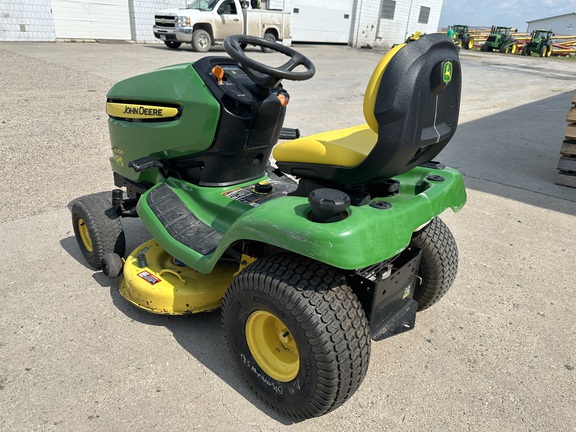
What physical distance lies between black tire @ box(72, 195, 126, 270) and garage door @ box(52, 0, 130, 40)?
16.4 meters

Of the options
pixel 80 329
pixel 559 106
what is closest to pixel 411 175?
pixel 80 329

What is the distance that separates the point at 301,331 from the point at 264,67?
127 cm

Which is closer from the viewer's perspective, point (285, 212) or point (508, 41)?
point (285, 212)

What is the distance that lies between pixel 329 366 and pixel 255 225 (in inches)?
24.4

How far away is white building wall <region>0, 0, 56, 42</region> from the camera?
50.4 ft

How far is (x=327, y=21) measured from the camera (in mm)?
23156

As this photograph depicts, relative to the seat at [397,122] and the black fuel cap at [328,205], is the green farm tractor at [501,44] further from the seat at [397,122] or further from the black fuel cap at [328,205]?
the black fuel cap at [328,205]

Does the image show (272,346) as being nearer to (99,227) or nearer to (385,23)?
(99,227)

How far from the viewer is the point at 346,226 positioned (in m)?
1.71

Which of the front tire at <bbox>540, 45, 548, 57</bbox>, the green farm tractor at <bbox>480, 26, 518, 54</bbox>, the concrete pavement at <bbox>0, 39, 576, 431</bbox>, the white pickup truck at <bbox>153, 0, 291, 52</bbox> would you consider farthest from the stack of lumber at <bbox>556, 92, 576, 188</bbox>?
the front tire at <bbox>540, 45, 548, 57</bbox>

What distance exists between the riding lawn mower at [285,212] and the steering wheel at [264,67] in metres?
0.01

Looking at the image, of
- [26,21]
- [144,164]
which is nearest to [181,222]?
[144,164]

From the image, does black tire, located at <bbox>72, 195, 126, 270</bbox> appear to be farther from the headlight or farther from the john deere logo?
the headlight

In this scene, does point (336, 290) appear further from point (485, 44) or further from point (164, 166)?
point (485, 44)
